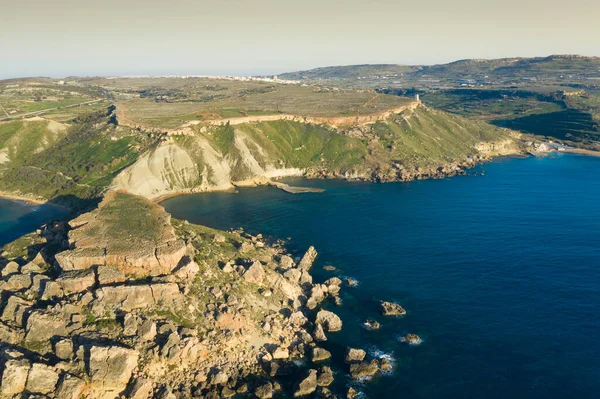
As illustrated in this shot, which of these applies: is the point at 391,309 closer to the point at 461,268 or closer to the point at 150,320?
the point at 461,268

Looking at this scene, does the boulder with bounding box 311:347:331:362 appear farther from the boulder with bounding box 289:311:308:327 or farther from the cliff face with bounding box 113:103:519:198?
the cliff face with bounding box 113:103:519:198

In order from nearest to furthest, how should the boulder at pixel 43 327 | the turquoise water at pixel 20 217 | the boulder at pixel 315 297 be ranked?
the boulder at pixel 43 327
the boulder at pixel 315 297
the turquoise water at pixel 20 217

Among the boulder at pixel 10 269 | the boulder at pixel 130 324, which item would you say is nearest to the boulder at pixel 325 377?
the boulder at pixel 130 324

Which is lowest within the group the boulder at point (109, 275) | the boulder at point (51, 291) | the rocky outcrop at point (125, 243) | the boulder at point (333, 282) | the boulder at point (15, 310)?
the boulder at point (333, 282)

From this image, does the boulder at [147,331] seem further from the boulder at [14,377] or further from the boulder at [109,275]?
the boulder at [14,377]

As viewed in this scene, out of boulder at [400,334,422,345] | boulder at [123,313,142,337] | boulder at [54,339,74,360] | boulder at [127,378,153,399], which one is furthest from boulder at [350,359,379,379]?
boulder at [54,339,74,360]

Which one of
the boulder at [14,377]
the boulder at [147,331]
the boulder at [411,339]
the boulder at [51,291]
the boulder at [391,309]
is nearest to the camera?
the boulder at [14,377]

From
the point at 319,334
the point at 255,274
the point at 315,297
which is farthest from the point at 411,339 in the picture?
the point at 255,274
